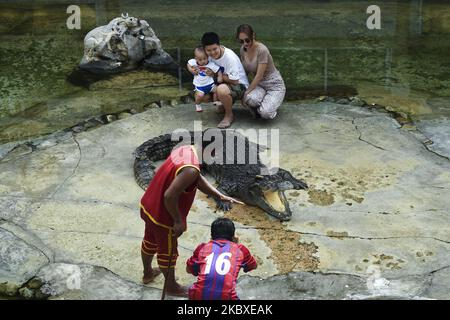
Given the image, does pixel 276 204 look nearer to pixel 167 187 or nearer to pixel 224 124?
pixel 167 187

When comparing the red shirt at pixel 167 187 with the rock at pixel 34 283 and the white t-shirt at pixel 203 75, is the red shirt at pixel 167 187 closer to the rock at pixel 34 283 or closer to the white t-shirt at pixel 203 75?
the rock at pixel 34 283

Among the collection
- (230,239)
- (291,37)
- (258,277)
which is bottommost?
(258,277)

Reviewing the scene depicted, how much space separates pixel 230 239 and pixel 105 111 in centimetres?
434

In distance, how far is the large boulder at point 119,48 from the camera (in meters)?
8.94

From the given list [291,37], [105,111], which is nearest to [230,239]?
[105,111]

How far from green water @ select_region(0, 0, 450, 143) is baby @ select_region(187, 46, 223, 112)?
1091 millimetres

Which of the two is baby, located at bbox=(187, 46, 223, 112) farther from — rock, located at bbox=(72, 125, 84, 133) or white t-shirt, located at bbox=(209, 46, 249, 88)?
rock, located at bbox=(72, 125, 84, 133)

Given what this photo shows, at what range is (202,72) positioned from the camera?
22.8 ft

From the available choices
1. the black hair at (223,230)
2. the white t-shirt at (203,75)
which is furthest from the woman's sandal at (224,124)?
the black hair at (223,230)

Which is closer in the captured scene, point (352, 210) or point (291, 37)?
point (352, 210)

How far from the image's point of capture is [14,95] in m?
8.09

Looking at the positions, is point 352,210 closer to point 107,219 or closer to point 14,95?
point 107,219

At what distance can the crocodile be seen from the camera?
531 cm

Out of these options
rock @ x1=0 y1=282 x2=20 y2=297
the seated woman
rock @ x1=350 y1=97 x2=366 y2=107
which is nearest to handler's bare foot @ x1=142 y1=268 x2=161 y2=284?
rock @ x1=0 y1=282 x2=20 y2=297
